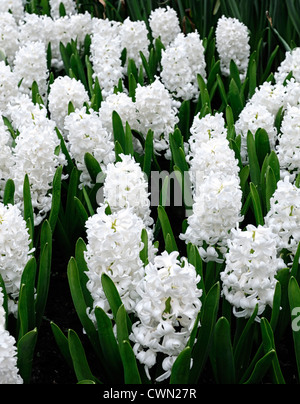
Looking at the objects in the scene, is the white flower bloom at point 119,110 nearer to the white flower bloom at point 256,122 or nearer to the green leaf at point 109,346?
the white flower bloom at point 256,122

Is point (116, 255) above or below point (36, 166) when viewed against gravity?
below

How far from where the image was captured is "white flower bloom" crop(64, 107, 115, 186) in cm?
226

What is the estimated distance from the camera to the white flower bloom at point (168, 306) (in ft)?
4.42

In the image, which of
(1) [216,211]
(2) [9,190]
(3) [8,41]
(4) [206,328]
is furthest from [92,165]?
(3) [8,41]

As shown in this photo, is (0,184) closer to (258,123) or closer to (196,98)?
(258,123)

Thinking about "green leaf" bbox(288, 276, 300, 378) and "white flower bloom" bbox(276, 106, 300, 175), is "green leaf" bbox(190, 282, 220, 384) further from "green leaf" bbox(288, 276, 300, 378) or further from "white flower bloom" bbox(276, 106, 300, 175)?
"white flower bloom" bbox(276, 106, 300, 175)

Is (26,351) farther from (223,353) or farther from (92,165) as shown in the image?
(92,165)

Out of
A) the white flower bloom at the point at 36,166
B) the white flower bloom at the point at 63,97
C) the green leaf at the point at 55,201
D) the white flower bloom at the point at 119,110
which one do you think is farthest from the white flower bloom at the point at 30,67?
the green leaf at the point at 55,201

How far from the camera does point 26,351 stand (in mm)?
1533

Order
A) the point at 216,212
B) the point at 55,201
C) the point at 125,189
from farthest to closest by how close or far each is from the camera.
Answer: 1. the point at 55,201
2. the point at 125,189
3. the point at 216,212

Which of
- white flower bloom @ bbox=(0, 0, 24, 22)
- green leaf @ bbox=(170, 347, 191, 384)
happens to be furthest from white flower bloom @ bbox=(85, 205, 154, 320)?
white flower bloom @ bbox=(0, 0, 24, 22)

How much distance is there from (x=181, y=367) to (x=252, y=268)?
0.32m

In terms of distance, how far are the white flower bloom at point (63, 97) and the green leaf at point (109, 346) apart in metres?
1.45

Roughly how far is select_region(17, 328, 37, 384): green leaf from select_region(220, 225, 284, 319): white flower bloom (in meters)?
0.54
